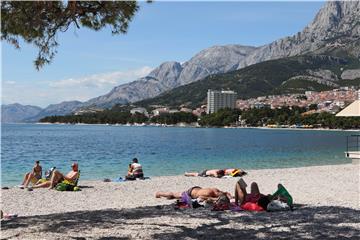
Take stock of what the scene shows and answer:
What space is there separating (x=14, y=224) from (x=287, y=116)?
192443 mm

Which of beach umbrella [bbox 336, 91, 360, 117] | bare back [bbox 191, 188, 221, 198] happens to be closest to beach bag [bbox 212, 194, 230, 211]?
bare back [bbox 191, 188, 221, 198]

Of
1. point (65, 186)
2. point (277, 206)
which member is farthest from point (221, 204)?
point (65, 186)

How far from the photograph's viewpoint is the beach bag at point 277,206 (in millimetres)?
11352

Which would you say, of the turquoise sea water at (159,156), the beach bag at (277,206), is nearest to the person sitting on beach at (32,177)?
the turquoise sea water at (159,156)

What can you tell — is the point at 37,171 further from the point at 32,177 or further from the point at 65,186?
the point at 65,186

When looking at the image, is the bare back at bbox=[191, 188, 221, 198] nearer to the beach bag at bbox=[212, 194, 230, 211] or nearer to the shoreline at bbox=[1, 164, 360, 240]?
the shoreline at bbox=[1, 164, 360, 240]

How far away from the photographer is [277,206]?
37.4 ft

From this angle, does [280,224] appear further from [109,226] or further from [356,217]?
[109,226]

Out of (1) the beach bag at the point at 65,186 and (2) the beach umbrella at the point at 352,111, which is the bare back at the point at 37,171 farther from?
(2) the beach umbrella at the point at 352,111

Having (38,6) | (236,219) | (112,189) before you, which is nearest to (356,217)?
(236,219)

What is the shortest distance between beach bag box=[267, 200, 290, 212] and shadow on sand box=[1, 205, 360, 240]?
0.86ft

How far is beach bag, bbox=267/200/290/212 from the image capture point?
1135 cm

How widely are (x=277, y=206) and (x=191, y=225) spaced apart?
2981 mm

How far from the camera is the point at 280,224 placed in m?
9.51
